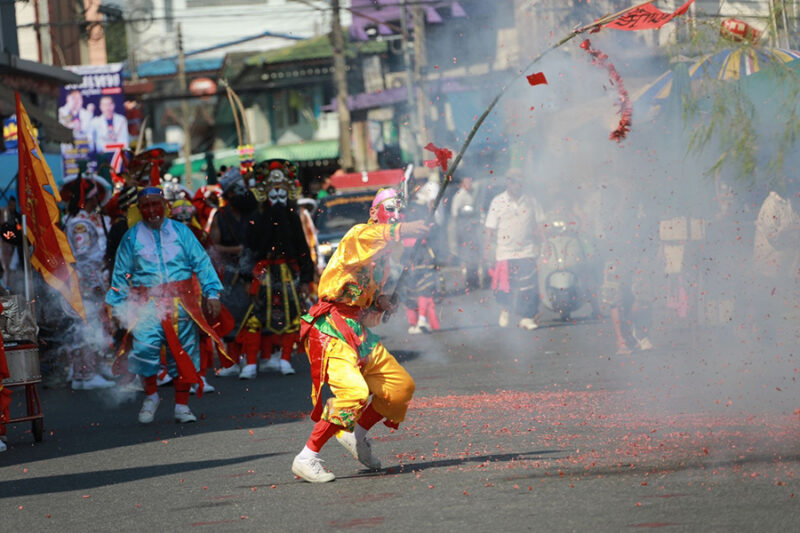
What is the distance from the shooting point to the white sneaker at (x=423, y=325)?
52.3 ft

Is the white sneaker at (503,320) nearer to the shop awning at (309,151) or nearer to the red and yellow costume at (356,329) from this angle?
the red and yellow costume at (356,329)

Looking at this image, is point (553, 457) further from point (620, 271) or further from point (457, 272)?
point (457, 272)

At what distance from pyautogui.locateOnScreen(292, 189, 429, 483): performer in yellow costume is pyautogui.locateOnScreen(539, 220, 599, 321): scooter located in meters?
9.45

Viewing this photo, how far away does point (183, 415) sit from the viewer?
943 centimetres

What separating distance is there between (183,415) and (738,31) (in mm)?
5039

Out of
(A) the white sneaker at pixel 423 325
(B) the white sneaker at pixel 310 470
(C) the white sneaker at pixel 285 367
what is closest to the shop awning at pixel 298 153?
(A) the white sneaker at pixel 423 325

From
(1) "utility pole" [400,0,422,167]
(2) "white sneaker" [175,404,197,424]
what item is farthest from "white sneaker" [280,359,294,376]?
(1) "utility pole" [400,0,422,167]

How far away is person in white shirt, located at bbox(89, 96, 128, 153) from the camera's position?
29375 mm

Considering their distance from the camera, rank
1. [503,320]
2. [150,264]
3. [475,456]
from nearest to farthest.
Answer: [475,456] → [150,264] → [503,320]

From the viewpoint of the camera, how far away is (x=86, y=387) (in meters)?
12.2

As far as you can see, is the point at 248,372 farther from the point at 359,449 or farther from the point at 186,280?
the point at 359,449

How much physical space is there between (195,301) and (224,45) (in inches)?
2122

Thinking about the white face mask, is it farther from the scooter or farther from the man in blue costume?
the scooter

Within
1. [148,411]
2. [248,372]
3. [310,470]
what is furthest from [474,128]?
[248,372]
